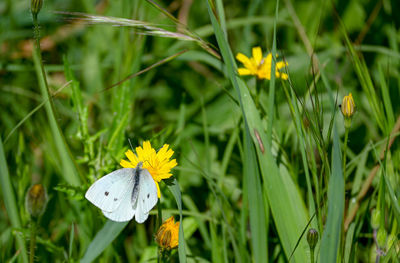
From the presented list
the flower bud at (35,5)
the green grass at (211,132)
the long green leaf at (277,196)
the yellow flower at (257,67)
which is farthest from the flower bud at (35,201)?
the yellow flower at (257,67)

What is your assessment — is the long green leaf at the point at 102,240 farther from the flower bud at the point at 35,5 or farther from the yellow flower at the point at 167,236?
the flower bud at the point at 35,5

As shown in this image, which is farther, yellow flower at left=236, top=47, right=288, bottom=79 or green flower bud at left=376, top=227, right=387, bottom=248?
yellow flower at left=236, top=47, right=288, bottom=79

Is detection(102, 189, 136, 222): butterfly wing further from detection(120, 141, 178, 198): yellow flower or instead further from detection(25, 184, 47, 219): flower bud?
detection(25, 184, 47, 219): flower bud

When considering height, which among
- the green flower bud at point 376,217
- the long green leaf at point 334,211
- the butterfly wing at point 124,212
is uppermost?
the butterfly wing at point 124,212

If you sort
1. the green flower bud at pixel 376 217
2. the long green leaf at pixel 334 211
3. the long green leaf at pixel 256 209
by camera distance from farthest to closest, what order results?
1. the green flower bud at pixel 376 217
2. the long green leaf at pixel 256 209
3. the long green leaf at pixel 334 211

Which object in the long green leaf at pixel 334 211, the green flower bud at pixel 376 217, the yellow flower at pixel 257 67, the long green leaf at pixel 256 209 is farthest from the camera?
the yellow flower at pixel 257 67

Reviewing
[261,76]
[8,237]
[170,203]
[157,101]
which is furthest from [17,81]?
[261,76]

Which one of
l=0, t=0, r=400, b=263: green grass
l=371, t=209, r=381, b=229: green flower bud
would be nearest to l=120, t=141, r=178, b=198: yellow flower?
l=0, t=0, r=400, b=263: green grass
